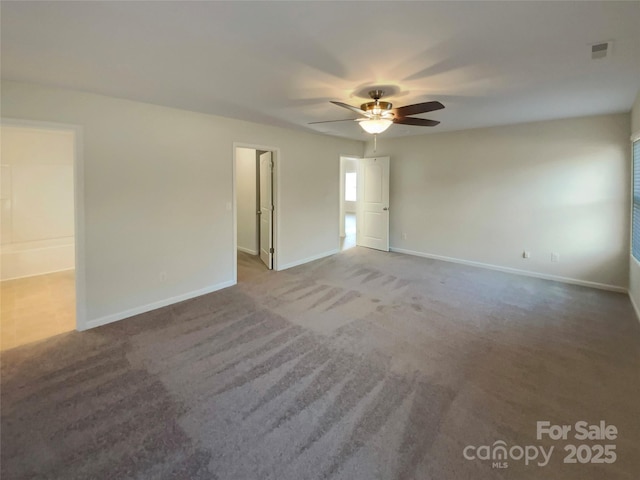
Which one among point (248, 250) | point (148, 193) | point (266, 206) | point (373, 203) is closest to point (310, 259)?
point (266, 206)

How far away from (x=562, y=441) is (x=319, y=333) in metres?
1.96

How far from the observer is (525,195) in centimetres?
508

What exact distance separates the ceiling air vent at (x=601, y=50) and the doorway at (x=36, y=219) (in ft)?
19.0

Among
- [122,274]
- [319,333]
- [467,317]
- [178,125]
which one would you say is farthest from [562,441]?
[178,125]

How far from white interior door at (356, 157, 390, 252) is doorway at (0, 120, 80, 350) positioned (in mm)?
5258

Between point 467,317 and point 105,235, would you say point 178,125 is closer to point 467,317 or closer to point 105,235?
point 105,235

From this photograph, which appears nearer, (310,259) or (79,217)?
(79,217)

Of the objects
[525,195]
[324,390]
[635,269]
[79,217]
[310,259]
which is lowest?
[324,390]

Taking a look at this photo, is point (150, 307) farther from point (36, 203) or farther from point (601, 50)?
point (601, 50)

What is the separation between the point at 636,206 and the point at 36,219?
8809 millimetres

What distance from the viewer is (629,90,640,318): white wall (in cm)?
361

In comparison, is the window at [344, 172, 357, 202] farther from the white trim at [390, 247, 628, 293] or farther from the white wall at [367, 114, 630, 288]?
the white trim at [390, 247, 628, 293]

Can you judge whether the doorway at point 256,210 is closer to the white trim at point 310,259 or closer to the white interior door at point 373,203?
the white trim at point 310,259

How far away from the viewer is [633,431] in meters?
1.94
